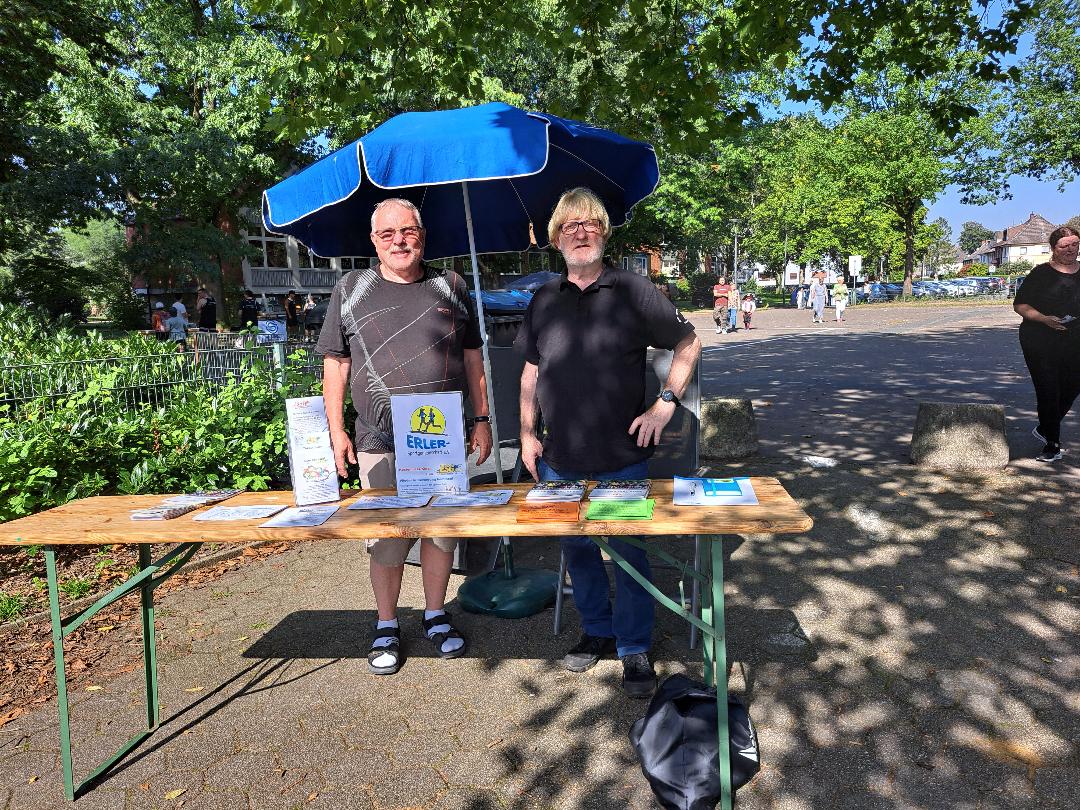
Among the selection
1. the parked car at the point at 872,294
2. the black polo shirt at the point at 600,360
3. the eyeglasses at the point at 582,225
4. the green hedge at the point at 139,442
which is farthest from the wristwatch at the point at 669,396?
the parked car at the point at 872,294

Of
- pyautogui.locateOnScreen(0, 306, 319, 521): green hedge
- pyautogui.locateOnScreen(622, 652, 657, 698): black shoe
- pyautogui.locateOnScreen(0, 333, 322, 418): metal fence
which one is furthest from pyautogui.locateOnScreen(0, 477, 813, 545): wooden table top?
pyautogui.locateOnScreen(0, 333, 322, 418): metal fence

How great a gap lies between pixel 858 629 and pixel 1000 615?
27.7 inches

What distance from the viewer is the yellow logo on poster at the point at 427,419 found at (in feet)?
9.02

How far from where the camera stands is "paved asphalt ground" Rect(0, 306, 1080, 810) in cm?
256

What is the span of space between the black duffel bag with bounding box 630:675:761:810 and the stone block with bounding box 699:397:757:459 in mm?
4547

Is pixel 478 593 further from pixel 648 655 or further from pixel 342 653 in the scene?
pixel 648 655

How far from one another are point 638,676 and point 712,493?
0.93m

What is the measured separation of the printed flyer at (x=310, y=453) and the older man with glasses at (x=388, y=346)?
9.2 inches

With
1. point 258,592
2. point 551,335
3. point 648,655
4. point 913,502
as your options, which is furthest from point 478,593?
point 913,502

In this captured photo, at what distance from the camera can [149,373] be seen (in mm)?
5520

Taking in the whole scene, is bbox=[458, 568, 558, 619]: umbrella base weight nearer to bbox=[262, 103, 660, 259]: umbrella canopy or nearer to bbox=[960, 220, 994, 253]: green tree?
bbox=[262, 103, 660, 259]: umbrella canopy

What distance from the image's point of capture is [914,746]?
266cm

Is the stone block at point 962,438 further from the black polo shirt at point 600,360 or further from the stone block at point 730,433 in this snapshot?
the black polo shirt at point 600,360

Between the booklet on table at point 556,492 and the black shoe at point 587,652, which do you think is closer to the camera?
the booklet on table at point 556,492
